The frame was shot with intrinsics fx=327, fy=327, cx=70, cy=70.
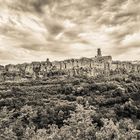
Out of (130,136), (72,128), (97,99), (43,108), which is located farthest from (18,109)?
(130,136)

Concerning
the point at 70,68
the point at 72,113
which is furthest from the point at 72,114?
the point at 70,68

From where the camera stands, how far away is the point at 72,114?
4003 centimetres

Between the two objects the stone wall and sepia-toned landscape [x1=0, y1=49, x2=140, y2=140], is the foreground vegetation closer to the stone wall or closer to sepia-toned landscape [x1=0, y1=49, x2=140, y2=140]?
sepia-toned landscape [x1=0, y1=49, x2=140, y2=140]

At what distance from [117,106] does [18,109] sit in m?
15.7

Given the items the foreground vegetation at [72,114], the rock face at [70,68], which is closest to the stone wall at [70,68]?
the rock face at [70,68]

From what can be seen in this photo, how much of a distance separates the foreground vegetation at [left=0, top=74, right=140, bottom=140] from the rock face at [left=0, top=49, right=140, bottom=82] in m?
39.1

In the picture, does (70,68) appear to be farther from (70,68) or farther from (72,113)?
(72,113)

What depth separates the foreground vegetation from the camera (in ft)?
121

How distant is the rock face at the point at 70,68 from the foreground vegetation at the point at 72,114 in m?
39.1

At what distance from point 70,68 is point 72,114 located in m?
79.2

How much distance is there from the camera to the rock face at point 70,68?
10944cm

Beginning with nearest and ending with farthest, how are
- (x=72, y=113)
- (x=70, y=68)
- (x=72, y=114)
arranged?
(x=72, y=114) < (x=72, y=113) < (x=70, y=68)

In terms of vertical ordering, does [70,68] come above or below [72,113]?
above

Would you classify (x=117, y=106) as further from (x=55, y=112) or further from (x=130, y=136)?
(x=130, y=136)
